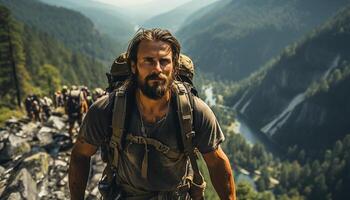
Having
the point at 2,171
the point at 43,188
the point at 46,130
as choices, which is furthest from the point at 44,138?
the point at 43,188

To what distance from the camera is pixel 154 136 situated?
182 inches

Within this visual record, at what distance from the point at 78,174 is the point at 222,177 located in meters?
1.78

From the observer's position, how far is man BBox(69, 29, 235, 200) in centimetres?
433

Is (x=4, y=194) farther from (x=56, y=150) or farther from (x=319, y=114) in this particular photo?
(x=319, y=114)

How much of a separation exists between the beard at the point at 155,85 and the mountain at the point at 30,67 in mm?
45662

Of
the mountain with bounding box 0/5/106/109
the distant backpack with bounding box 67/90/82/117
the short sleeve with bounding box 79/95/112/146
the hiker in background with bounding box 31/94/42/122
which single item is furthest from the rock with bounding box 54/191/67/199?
the mountain with bounding box 0/5/106/109

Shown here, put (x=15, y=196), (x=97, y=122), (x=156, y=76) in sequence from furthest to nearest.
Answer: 1. (x=15, y=196)
2. (x=97, y=122)
3. (x=156, y=76)

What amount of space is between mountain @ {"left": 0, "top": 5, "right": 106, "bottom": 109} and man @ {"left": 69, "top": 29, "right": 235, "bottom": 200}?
45202 mm

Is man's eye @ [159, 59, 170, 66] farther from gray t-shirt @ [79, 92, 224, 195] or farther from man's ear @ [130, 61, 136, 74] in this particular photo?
gray t-shirt @ [79, 92, 224, 195]

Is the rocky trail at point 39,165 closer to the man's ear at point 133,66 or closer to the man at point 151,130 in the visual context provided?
the man at point 151,130

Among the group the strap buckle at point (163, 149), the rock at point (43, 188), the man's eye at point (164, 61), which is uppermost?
the man's eye at point (164, 61)

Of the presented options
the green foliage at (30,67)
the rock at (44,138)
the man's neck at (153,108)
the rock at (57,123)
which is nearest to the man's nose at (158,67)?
the man's neck at (153,108)

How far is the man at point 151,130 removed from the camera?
14.2 ft

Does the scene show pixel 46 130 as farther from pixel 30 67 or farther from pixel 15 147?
pixel 30 67
